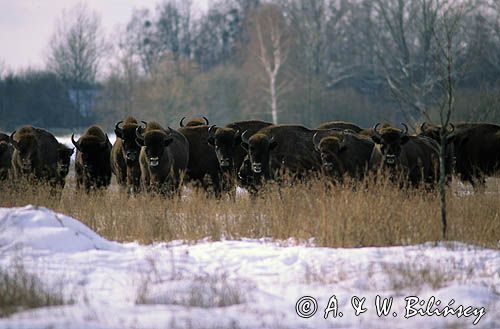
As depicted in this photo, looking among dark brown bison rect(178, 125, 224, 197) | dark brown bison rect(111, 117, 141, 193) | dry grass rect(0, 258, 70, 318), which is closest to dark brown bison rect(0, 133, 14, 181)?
dark brown bison rect(111, 117, 141, 193)

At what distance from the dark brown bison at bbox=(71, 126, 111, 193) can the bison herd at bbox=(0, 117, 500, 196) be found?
0.02 m

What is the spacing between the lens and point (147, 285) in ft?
32.0

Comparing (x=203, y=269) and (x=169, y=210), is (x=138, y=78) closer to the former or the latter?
(x=169, y=210)

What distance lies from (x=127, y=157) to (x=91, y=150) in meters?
1.56

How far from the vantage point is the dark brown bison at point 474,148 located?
22.5 metres

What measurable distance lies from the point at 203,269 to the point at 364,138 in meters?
9.47

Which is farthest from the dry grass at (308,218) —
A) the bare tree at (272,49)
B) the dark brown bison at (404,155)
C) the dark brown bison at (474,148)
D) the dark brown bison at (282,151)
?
the bare tree at (272,49)

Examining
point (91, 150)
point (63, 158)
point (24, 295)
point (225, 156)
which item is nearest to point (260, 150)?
point (225, 156)

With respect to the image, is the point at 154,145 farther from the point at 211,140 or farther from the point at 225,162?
the point at 211,140

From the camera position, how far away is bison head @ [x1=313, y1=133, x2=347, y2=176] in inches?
712

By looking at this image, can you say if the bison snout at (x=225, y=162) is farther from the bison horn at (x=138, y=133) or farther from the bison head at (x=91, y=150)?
the bison head at (x=91, y=150)

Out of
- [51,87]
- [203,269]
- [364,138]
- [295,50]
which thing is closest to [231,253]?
[203,269]

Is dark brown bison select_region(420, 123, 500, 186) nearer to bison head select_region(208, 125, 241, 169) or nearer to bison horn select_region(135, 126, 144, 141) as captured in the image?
bison head select_region(208, 125, 241, 169)

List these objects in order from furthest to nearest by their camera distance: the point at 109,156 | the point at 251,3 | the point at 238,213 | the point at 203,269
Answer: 1. the point at 251,3
2. the point at 109,156
3. the point at 238,213
4. the point at 203,269
